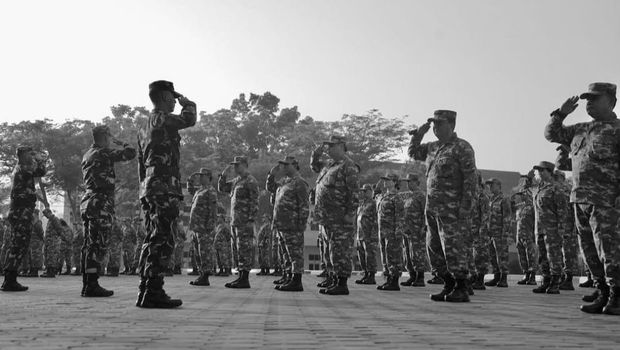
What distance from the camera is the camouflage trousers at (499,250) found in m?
12.6

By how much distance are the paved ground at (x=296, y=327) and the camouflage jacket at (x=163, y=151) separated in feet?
4.49

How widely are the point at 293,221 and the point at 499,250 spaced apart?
5.61 metres

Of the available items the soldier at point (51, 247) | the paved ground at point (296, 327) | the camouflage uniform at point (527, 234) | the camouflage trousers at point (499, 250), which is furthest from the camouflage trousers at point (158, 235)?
the soldier at point (51, 247)

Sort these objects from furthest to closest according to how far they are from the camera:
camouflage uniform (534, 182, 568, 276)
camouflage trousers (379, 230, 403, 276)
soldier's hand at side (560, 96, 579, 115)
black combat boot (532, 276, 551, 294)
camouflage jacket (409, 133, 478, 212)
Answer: camouflage trousers (379, 230, 403, 276)
camouflage uniform (534, 182, 568, 276)
black combat boot (532, 276, 551, 294)
camouflage jacket (409, 133, 478, 212)
soldier's hand at side (560, 96, 579, 115)

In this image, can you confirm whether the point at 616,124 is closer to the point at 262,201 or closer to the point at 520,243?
the point at 520,243

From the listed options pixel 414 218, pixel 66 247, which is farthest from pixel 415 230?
pixel 66 247

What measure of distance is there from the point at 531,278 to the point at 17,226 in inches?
459

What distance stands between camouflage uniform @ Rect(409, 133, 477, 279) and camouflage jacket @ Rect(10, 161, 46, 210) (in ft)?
22.1

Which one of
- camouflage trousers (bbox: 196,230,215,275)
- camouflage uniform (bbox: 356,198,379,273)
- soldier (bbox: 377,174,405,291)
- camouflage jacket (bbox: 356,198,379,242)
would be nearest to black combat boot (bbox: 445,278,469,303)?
soldier (bbox: 377,174,405,291)

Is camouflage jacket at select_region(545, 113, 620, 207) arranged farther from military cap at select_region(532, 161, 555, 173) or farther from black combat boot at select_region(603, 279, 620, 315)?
military cap at select_region(532, 161, 555, 173)

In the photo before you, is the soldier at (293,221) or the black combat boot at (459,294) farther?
the soldier at (293,221)

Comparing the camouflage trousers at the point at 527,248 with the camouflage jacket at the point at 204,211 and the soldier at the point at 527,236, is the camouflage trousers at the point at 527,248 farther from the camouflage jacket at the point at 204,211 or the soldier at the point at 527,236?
the camouflage jacket at the point at 204,211

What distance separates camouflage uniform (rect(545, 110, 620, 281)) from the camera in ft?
19.6

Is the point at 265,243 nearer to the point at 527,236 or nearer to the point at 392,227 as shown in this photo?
the point at 392,227
